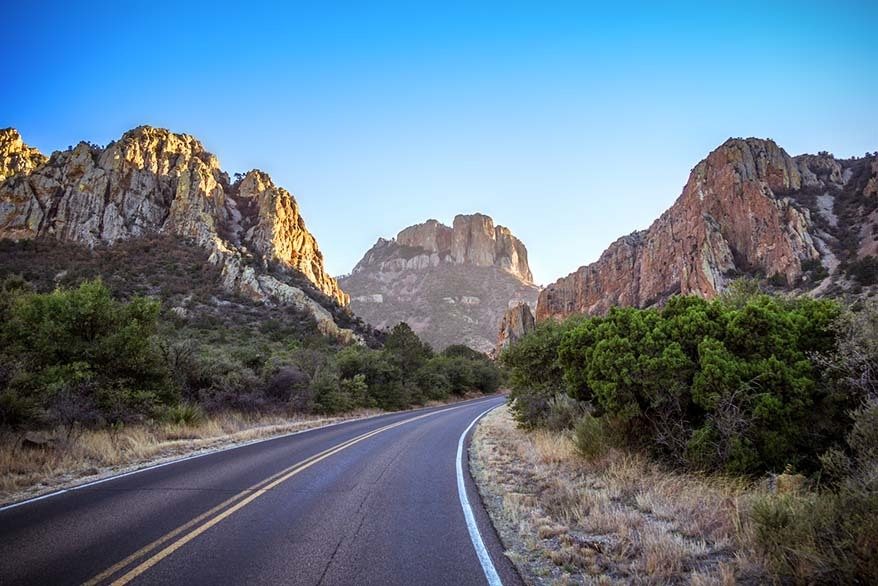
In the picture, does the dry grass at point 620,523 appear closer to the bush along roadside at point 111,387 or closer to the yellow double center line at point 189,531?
the yellow double center line at point 189,531

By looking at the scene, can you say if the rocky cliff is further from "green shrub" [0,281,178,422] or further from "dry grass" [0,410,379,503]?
"green shrub" [0,281,178,422]

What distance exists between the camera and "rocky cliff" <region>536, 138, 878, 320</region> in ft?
206

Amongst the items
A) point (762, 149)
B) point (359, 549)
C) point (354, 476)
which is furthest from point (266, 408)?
point (762, 149)

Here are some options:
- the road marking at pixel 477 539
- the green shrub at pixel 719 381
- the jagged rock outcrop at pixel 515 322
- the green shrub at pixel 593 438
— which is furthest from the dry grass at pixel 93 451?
the jagged rock outcrop at pixel 515 322

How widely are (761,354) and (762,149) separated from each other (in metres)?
103

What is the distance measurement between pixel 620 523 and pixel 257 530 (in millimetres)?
4478

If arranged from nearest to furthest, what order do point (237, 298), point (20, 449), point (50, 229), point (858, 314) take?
point (858, 314) < point (20, 449) < point (237, 298) < point (50, 229)

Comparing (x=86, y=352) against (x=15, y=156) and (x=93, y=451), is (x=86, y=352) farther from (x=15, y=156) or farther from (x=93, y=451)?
(x=15, y=156)

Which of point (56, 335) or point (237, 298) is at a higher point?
point (237, 298)

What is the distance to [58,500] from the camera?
21.4 ft

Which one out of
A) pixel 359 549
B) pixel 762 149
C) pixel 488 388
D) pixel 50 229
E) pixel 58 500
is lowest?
pixel 488 388

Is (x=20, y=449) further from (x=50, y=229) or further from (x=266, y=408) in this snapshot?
(x=50, y=229)

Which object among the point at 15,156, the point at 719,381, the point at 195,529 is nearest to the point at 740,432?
the point at 719,381

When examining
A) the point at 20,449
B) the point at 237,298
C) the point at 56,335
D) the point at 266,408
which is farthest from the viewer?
the point at 237,298
